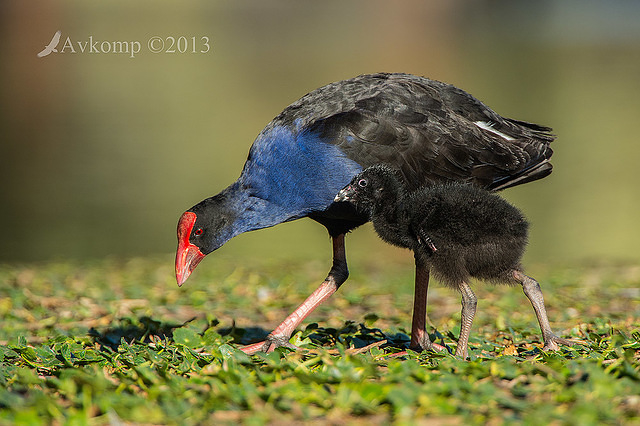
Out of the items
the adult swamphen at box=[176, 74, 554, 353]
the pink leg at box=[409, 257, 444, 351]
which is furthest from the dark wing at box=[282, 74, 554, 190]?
the pink leg at box=[409, 257, 444, 351]

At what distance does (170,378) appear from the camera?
4.05 m

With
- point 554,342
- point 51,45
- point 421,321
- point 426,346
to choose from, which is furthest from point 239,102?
point 554,342

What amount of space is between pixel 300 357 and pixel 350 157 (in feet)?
4.51

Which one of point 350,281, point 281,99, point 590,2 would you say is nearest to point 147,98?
point 281,99

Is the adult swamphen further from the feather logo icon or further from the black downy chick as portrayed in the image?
the feather logo icon

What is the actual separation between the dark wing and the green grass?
3.75ft

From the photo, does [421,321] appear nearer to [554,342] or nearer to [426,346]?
[426,346]

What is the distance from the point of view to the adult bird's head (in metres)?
5.60

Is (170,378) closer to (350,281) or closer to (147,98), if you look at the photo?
(350,281)

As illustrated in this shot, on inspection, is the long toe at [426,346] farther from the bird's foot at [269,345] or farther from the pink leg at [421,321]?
the bird's foot at [269,345]

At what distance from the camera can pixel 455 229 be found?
468cm

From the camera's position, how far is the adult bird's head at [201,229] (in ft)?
18.4

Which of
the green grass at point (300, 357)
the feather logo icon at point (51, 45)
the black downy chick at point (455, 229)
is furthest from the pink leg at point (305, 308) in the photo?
the feather logo icon at point (51, 45)

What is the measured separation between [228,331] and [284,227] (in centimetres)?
751
